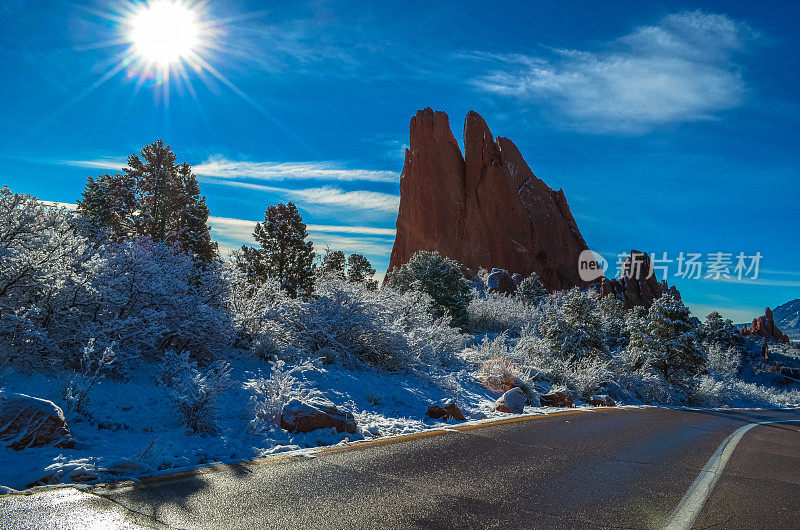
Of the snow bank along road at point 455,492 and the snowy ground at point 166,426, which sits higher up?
the snow bank along road at point 455,492

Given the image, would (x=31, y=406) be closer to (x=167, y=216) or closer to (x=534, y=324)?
(x=167, y=216)

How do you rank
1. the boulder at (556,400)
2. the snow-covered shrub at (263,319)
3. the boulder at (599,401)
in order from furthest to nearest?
the boulder at (599,401)
the boulder at (556,400)
the snow-covered shrub at (263,319)

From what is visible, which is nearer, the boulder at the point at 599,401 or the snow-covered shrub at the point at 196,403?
the snow-covered shrub at the point at 196,403

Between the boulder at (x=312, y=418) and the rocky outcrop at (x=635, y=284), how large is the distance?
7090 centimetres

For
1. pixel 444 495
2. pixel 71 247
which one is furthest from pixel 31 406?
pixel 444 495

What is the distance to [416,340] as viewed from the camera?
42.8 feet

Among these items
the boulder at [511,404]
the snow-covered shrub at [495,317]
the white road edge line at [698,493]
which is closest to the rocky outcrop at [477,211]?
the snow-covered shrub at [495,317]

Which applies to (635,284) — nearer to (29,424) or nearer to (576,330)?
(576,330)

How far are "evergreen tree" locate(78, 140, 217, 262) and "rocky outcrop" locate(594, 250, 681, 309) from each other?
202ft

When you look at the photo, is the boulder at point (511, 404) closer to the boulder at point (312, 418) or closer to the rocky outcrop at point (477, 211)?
the boulder at point (312, 418)

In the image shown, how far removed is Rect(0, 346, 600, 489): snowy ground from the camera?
14.8 feet

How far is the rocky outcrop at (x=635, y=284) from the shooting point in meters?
74.6

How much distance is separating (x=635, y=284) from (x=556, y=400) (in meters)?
76.7

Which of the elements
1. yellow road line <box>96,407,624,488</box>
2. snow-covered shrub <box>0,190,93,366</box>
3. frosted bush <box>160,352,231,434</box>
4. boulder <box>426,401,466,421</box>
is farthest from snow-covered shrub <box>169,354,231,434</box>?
boulder <box>426,401,466,421</box>
